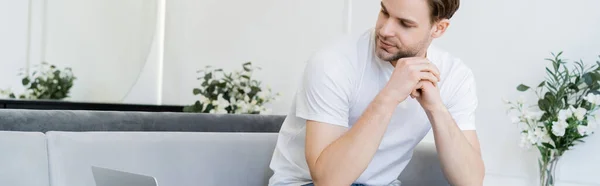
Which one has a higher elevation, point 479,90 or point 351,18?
point 351,18

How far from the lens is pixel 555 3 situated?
112 inches

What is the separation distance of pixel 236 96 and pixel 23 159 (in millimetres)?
2393

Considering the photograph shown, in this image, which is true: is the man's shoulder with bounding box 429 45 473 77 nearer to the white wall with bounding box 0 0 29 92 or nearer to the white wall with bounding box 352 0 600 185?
the white wall with bounding box 352 0 600 185

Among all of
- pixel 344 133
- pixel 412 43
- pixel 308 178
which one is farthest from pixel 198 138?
pixel 412 43

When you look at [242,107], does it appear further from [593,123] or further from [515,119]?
[593,123]

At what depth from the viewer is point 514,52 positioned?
2.96 meters

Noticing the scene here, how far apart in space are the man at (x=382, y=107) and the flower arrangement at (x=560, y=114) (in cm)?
73

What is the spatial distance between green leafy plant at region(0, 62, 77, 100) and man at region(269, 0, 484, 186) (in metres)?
1.91

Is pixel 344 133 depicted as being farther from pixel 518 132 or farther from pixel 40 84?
pixel 40 84

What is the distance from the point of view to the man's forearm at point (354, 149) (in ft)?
5.75

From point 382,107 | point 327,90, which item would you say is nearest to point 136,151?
point 327,90

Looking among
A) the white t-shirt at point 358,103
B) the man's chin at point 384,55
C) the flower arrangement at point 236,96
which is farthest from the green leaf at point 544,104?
the flower arrangement at point 236,96

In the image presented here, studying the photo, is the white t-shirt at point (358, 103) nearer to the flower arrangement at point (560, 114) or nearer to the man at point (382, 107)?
the man at point (382, 107)

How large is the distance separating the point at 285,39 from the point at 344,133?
7.85 ft
